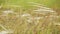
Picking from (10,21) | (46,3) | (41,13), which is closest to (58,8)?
(46,3)

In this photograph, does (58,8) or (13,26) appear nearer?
(13,26)

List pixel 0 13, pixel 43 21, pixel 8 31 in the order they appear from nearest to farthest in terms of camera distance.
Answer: pixel 8 31
pixel 43 21
pixel 0 13

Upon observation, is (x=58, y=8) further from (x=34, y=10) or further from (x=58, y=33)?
(x=58, y=33)

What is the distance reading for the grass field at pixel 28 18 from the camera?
48.0 inches

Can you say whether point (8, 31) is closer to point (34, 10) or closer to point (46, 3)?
point (34, 10)

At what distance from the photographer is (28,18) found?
4.25 feet

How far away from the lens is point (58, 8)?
1.50 m

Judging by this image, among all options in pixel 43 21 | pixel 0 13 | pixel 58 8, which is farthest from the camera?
pixel 58 8

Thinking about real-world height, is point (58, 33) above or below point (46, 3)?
below

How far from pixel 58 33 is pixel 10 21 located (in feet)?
1.06

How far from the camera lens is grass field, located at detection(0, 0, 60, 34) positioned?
122 centimetres

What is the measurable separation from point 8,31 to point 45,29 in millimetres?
232

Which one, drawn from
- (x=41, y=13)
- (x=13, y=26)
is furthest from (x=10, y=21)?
(x=41, y=13)

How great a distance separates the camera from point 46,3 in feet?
5.01
